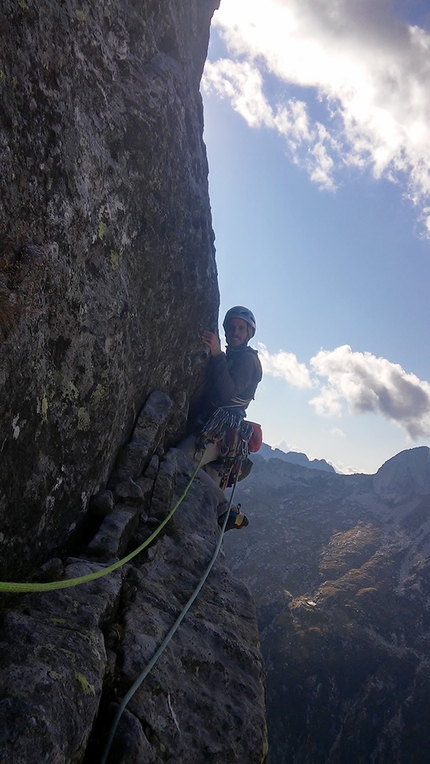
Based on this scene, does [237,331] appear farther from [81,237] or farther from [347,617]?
[347,617]

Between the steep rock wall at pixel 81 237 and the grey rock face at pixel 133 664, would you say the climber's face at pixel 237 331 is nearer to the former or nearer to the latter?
the steep rock wall at pixel 81 237

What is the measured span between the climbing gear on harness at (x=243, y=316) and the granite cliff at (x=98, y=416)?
3.35 metres

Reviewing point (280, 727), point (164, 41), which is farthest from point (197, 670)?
point (280, 727)

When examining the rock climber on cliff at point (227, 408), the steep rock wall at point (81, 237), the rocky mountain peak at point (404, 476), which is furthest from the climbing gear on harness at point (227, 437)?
the rocky mountain peak at point (404, 476)

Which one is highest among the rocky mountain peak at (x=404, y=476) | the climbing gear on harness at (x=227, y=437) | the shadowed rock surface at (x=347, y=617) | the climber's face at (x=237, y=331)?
the rocky mountain peak at (x=404, y=476)

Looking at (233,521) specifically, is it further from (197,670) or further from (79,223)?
(79,223)

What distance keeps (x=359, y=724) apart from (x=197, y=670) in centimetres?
9914

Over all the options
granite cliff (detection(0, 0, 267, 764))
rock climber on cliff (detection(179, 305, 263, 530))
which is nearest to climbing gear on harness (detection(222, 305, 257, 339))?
rock climber on cliff (detection(179, 305, 263, 530))

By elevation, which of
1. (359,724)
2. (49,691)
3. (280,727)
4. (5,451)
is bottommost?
(280,727)

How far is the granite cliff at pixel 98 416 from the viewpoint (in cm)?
338

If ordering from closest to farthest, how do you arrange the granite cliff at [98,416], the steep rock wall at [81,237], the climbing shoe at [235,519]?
the granite cliff at [98,416] → the steep rock wall at [81,237] → the climbing shoe at [235,519]

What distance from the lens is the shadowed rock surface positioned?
77.8 metres

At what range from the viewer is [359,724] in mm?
78500

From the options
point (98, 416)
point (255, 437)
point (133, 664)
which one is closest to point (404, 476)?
point (255, 437)
